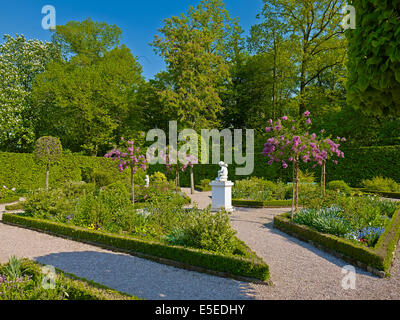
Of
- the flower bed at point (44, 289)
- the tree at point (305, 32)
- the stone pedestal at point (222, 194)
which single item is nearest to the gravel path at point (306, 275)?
the flower bed at point (44, 289)

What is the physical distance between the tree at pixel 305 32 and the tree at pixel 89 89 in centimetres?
1351

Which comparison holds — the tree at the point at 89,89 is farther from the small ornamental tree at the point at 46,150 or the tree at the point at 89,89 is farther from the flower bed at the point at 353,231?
the flower bed at the point at 353,231

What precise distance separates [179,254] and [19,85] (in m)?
24.2

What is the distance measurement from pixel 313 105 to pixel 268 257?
20905 mm

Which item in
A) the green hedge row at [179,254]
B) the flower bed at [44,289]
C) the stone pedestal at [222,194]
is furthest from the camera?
the stone pedestal at [222,194]

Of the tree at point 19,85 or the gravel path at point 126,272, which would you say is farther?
the tree at point 19,85

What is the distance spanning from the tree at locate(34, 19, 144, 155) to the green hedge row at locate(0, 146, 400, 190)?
6.59 m

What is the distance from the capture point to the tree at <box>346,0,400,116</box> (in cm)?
233

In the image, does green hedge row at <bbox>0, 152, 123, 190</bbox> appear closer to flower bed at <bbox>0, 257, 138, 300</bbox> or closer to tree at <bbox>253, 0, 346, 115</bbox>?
flower bed at <bbox>0, 257, 138, 300</bbox>

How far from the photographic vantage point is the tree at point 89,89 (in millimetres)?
23891

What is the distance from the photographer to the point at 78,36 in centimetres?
2830

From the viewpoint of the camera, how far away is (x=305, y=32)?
22969 mm

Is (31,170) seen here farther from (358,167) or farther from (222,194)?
(358,167)
